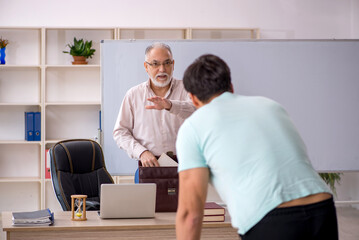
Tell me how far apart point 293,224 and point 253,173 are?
186mm

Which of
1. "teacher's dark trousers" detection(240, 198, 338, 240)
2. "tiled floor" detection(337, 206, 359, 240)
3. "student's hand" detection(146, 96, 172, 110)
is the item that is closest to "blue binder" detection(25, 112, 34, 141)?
"student's hand" detection(146, 96, 172, 110)

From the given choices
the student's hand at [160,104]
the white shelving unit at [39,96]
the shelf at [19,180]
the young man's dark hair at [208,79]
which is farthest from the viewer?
the white shelving unit at [39,96]

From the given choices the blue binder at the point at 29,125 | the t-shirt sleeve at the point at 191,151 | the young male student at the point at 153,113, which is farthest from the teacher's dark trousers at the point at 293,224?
the blue binder at the point at 29,125

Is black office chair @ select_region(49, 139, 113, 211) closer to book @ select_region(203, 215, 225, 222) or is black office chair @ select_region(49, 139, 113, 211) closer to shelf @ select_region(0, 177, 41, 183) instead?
book @ select_region(203, 215, 225, 222)

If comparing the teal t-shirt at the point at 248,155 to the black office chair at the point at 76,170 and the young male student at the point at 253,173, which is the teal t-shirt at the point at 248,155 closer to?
the young male student at the point at 253,173

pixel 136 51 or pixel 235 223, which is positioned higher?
pixel 136 51

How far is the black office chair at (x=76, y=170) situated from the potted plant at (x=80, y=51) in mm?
2415

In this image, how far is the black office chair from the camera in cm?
323

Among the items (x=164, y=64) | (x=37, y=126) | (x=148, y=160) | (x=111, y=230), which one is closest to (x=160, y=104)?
(x=148, y=160)

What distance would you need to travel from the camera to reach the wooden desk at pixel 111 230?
92.1 inches

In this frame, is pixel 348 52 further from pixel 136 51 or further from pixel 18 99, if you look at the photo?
pixel 18 99

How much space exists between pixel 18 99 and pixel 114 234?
4003mm

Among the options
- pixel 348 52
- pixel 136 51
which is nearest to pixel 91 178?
pixel 136 51

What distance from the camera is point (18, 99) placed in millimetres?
5980
